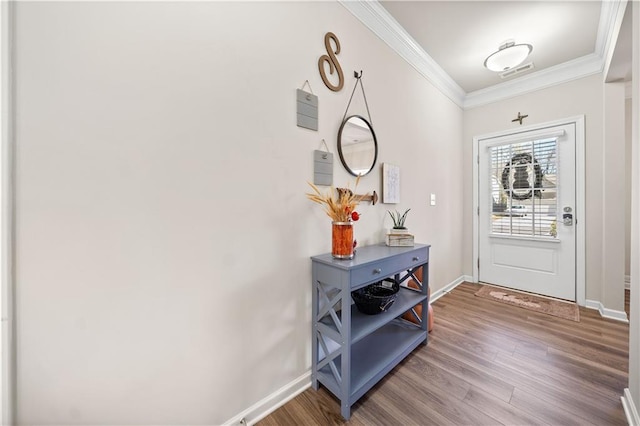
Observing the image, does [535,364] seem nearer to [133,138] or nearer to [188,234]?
[188,234]

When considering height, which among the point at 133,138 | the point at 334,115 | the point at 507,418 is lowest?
the point at 507,418

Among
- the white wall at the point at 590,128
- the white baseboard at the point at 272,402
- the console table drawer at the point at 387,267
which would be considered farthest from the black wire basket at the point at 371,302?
the white wall at the point at 590,128

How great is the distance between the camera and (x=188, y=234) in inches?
40.8

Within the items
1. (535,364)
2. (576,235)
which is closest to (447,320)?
(535,364)

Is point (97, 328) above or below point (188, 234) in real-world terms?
below

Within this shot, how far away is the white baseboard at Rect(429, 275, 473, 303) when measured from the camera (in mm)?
2737

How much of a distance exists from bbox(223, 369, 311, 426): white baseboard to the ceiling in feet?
8.33

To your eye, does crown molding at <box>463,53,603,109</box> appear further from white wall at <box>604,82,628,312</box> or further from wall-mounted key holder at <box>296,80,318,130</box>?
wall-mounted key holder at <box>296,80,318,130</box>

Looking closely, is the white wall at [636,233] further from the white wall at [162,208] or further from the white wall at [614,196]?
the white wall at [614,196]

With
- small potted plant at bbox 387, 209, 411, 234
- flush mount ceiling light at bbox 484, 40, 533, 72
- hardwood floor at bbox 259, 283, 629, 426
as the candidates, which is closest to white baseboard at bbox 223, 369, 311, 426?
hardwood floor at bbox 259, 283, 629, 426

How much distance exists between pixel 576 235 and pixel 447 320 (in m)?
1.85

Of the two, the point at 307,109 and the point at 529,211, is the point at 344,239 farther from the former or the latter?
the point at 529,211

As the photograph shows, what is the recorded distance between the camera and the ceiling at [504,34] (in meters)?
1.87

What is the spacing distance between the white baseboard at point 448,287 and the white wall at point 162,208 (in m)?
1.87
